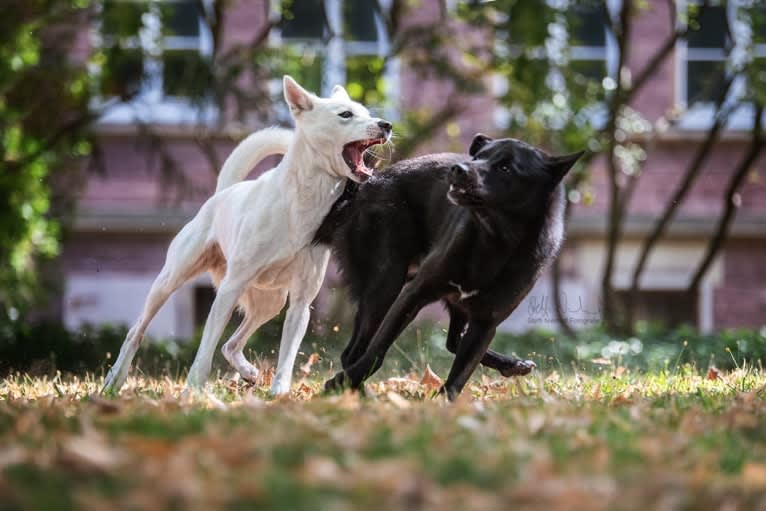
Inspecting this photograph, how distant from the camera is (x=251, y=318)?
21.4 feet

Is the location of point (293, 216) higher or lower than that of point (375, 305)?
higher

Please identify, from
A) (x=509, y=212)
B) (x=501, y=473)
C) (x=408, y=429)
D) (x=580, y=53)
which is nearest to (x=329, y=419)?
(x=408, y=429)

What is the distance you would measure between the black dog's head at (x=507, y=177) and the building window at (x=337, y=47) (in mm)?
6337

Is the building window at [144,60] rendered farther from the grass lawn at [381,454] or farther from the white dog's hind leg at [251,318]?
the grass lawn at [381,454]

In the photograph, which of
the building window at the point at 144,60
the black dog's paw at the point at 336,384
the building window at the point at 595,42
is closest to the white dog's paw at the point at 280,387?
the black dog's paw at the point at 336,384

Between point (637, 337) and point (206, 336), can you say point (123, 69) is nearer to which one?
point (637, 337)

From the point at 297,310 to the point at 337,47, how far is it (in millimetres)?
7530

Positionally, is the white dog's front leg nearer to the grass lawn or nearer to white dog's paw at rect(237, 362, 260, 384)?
white dog's paw at rect(237, 362, 260, 384)

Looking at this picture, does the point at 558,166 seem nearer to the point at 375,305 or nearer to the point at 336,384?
the point at 375,305

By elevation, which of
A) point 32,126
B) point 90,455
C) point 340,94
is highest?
point 340,94

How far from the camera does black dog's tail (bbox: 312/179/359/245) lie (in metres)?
5.93

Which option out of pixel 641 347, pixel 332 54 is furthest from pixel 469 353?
pixel 332 54

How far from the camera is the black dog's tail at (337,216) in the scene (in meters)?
5.93

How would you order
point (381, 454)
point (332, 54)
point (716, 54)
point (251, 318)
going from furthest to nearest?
point (716, 54), point (332, 54), point (251, 318), point (381, 454)
